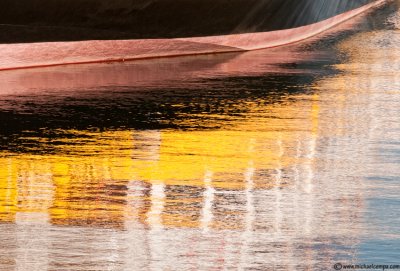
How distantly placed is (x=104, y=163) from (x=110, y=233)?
2715 mm

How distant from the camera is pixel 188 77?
1681 cm

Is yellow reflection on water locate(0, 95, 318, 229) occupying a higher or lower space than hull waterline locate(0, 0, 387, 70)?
lower

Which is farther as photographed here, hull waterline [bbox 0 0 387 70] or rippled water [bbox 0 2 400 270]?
hull waterline [bbox 0 0 387 70]

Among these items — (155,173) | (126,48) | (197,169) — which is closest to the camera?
(155,173)

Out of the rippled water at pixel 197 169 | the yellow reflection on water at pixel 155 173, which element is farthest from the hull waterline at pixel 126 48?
the yellow reflection on water at pixel 155 173

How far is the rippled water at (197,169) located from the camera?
6.60 m

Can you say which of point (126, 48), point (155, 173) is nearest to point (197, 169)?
point (155, 173)

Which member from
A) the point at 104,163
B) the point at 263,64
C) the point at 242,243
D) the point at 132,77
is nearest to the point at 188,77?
the point at 132,77

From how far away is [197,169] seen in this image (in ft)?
30.9

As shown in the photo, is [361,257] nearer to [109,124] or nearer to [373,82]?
[109,124]

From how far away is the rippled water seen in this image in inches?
260

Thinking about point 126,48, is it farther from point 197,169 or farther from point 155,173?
point 155,173

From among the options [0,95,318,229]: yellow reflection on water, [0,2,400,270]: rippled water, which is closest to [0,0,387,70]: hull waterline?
[0,2,400,270]: rippled water

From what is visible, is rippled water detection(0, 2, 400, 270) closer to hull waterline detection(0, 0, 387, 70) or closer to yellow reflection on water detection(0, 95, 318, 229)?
yellow reflection on water detection(0, 95, 318, 229)
